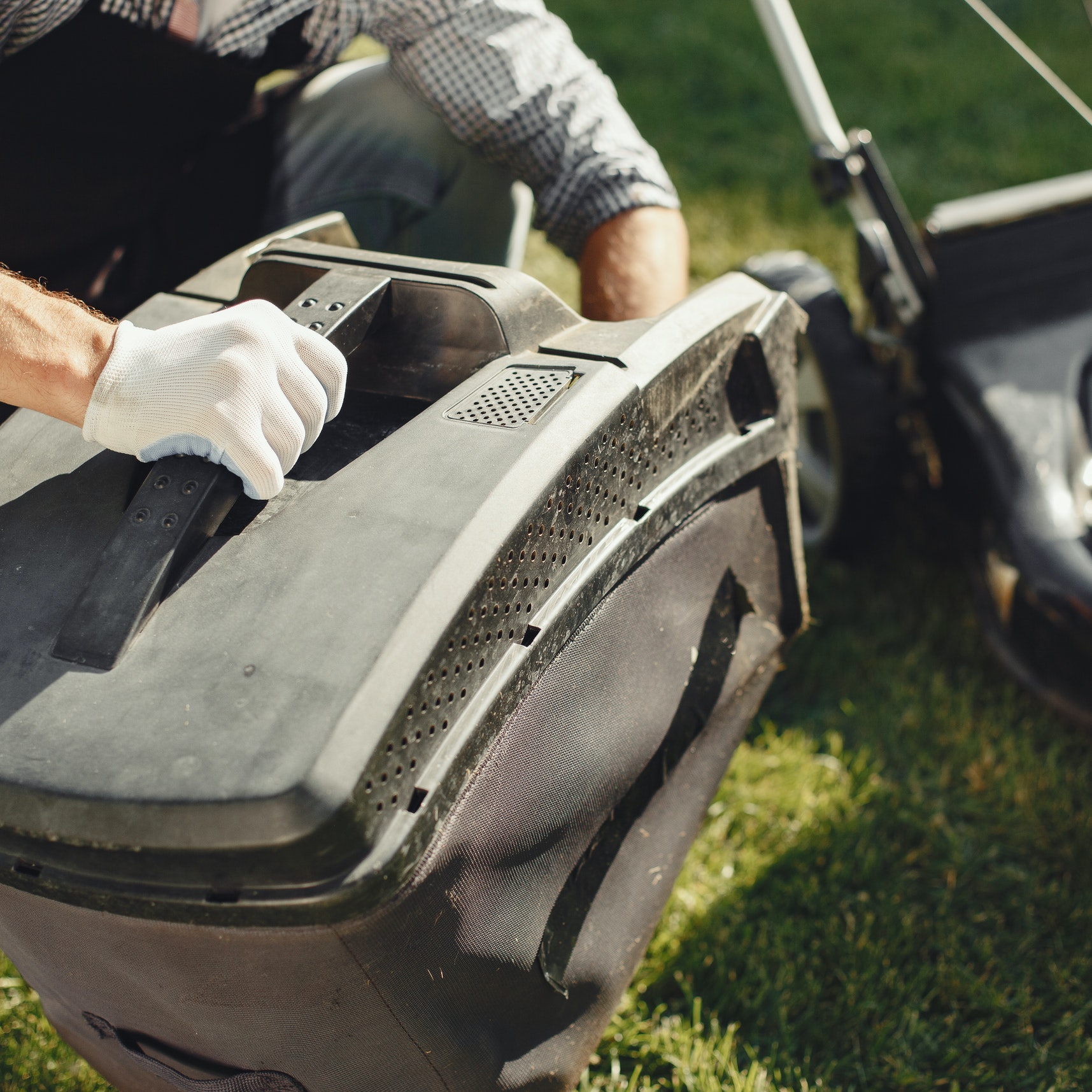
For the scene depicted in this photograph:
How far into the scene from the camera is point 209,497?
2.44ft

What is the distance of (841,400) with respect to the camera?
1516 mm

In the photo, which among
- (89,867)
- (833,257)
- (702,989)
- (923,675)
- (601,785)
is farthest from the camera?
(833,257)

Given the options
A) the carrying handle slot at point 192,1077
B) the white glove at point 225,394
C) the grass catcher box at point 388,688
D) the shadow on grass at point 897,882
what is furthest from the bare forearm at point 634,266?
the carrying handle slot at point 192,1077

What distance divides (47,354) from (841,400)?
42.5 inches

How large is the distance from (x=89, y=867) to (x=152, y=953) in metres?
0.09

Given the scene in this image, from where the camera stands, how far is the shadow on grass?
1084 millimetres

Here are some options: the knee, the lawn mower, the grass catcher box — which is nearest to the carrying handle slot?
the grass catcher box

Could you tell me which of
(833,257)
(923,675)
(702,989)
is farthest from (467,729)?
(833,257)

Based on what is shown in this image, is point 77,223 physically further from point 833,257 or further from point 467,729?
point 833,257

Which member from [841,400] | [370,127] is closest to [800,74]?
[841,400]

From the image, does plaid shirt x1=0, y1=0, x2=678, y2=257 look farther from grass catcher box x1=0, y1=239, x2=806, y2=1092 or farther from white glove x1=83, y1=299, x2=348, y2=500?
white glove x1=83, y1=299, x2=348, y2=500

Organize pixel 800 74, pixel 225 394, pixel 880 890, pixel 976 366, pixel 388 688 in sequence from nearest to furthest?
pixel 388 688, pixel 225 394, pixel 880 890, pixel 976 366, pixel 800 74

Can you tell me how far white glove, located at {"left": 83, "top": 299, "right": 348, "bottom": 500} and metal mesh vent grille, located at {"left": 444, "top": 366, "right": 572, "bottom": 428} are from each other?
0.11 m

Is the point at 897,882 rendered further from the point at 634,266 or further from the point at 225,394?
the point at 225,394
